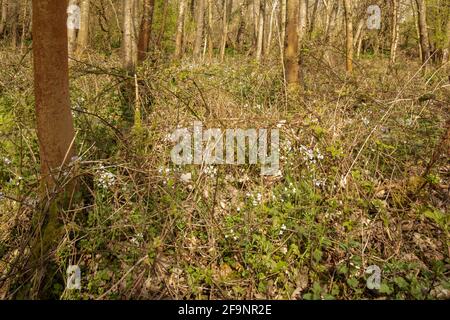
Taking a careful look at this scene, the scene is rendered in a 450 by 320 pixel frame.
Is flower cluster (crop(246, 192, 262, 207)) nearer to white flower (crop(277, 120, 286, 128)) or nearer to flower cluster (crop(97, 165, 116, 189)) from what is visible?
white flower (crop(277, 120, 286, 128))

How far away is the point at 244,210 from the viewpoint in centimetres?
291

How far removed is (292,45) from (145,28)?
2.27 m

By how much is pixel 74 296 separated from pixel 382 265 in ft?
7.28

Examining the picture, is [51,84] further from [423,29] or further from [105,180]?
[423,29]

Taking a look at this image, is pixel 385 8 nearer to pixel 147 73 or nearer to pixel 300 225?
pixel 147 73

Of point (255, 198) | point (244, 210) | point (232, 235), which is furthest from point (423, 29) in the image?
point (232, 235)

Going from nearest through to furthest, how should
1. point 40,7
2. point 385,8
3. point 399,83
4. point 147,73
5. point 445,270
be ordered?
point 40,7
point 445,270
point 147,73
point 399,83
point 385,8

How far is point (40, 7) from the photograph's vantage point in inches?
80.4

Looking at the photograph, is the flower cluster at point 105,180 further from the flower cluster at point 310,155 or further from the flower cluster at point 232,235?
the flower cluster at point 310,155

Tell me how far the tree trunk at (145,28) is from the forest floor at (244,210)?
4.62ft

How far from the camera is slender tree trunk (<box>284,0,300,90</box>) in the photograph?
4781 millimetres

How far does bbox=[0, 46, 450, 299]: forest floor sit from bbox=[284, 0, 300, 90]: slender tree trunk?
3.14 ft
